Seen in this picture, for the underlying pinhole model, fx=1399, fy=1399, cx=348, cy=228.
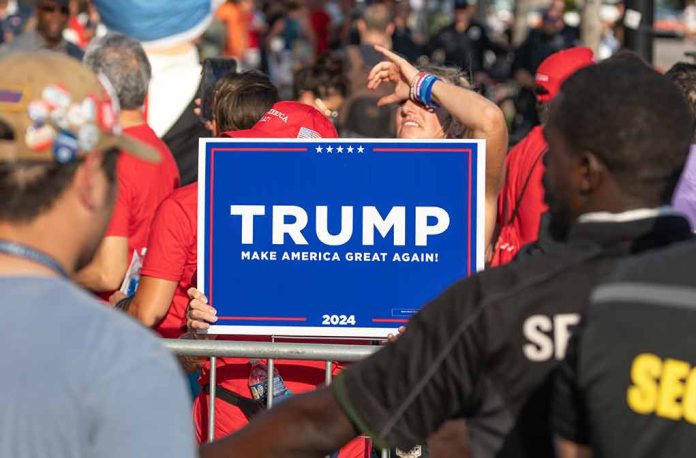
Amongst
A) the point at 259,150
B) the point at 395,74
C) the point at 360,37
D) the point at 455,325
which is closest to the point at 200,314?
the point at 259,150

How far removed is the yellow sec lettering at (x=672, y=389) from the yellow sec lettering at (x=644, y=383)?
12 millimetres

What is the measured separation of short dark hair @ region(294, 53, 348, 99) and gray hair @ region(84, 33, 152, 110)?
1.96 m

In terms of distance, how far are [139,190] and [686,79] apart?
253 centimetres

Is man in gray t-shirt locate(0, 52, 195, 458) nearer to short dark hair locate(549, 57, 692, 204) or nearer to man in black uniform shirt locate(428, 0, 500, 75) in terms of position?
short dark hair locate(549, 57, 692, 204)

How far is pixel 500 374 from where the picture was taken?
109 inches

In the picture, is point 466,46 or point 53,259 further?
point 466,46

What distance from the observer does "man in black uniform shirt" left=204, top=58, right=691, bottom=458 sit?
2768mm

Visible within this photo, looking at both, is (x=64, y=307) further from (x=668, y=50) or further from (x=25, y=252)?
(x=668, y=50)

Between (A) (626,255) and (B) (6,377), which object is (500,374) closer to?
(A) (626,255)

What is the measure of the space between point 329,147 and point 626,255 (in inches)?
88.4

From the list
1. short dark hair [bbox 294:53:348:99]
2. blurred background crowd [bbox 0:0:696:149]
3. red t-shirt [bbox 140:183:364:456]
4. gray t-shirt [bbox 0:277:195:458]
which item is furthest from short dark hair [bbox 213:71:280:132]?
gray t-shirt [bbox 0:277:195:458]

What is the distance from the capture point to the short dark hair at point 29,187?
2400mm

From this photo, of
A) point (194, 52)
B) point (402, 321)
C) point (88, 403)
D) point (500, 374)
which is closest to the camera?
point (88, 403)

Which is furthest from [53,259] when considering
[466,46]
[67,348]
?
[466,46]
